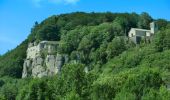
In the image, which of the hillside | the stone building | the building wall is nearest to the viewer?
the hillside

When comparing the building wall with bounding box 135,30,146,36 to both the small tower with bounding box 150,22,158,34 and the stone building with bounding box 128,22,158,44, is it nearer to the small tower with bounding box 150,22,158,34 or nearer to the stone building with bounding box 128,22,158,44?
the stone building with bounding box 128,22,158,44

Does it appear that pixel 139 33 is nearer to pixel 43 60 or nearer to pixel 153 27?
pixel 153 27

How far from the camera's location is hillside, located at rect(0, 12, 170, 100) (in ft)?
265

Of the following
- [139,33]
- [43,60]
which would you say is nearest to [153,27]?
[139,33]

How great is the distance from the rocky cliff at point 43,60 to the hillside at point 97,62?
2.28m

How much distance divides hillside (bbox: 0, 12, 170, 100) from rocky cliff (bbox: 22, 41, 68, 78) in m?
2.28

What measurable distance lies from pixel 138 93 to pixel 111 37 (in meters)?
49.0

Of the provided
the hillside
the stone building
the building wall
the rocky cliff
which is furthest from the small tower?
the rocky cliff

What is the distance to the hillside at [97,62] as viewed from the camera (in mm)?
80812

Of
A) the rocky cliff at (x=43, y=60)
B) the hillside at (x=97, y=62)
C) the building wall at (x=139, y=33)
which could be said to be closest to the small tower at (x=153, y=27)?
the hillside at (x=97, y=62)

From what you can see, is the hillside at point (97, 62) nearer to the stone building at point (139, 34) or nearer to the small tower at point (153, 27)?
the small tower at point (153, 27)

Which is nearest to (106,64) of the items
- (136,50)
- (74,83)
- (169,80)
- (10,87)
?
(136,50)

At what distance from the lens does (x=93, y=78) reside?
87.1 meters

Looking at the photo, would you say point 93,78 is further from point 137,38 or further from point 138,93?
point 137,38
